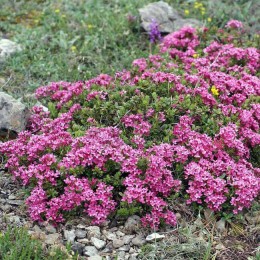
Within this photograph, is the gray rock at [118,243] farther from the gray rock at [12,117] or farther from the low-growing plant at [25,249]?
the gray rock at [12,117]

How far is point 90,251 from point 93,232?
0.23m

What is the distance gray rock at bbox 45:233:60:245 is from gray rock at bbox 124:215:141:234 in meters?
0.66

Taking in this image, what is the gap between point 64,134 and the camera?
558cm

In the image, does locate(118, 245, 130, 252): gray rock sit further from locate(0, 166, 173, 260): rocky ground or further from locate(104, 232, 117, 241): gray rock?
locate(104, 232, 117, 241): gray rock

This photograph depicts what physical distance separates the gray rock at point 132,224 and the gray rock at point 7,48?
3.69 m

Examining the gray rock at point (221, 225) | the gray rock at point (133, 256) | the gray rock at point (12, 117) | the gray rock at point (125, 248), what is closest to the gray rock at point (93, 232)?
the gray rock at point (125, 248)

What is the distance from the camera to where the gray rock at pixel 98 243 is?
4820 millimetres

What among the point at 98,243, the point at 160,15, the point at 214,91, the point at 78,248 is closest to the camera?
the point at 78,248

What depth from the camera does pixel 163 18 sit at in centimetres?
897

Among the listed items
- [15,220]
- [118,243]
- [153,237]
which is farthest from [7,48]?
[153,237]

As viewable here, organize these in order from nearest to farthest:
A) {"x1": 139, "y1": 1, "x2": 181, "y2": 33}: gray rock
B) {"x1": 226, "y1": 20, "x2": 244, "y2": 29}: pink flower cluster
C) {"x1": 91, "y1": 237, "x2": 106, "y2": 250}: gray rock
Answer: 1. {"x1": 91, "y1": 237, "x2": 106, "y2": 250}: gray rock
2. {"x1": 226, "y1": 20, "x2": 244, "y2": 29}: pink flower cluster
3. {"x1": 139, "y1": 1, "x2": 181, "y2": 33}: gray rock

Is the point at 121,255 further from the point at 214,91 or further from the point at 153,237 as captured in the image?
the point at 214,91

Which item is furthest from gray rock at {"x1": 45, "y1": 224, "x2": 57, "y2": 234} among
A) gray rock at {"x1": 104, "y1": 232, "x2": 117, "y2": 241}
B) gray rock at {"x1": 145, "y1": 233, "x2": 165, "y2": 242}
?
gray rock at {"x1": 145, "y1": 233, "x2": 165, "y2": 242}

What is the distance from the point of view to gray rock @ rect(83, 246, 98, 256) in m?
4.71
